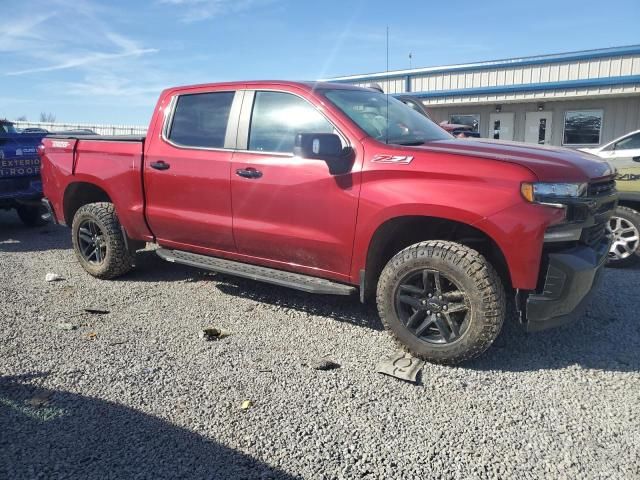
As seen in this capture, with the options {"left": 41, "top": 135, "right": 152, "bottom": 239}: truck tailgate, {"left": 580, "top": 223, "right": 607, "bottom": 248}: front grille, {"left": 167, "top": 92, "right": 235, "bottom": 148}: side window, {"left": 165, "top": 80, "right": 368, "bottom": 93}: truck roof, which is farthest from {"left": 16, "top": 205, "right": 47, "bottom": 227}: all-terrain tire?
{"left": 580, "top": 223, "right": 607, "bottom": 248}: front grille

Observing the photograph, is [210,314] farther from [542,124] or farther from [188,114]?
[542,124]

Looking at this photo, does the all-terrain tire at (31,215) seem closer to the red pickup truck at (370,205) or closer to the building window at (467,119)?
the red pickup truck at (370,205)

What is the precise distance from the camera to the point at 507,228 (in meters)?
3.23

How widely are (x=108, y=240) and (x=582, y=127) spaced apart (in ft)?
60.3

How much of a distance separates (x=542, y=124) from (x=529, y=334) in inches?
699

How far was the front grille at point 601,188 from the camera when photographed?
3.47 metres

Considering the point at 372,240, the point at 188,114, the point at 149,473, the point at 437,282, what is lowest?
the point at 149,473

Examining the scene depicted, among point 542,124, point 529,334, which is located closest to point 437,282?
point 529,334

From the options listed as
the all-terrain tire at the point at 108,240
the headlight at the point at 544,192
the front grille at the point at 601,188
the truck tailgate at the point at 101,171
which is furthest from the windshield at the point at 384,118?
the all-terrain tire at the point at 108,240

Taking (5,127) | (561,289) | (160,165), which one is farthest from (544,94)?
(561,289)

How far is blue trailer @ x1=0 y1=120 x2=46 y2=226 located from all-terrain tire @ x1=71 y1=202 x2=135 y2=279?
283cm

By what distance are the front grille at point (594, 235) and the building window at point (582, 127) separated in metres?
17.1

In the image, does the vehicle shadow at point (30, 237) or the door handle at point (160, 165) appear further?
the vehicle shadow at point (30, 237)

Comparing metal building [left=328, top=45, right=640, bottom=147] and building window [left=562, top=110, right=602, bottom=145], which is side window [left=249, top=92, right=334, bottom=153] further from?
building window [left=562, top=110, right=602, bottom=145]
